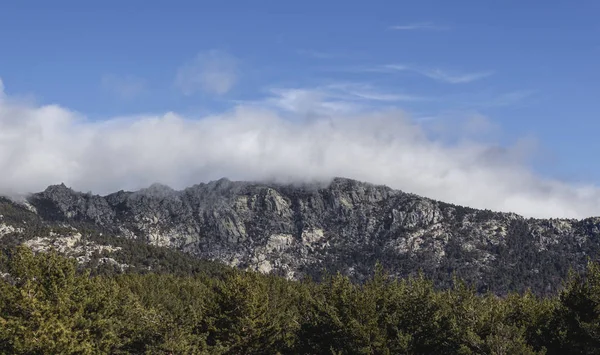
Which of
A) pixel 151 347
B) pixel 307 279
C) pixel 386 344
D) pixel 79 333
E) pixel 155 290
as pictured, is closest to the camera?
pixel 79 333

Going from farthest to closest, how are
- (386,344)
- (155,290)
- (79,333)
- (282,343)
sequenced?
(155,290), (282,343), (386,344), (79,333)

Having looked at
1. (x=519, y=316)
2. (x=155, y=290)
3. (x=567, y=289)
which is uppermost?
(x=567, y=289)

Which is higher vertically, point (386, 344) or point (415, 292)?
point (415, 292)

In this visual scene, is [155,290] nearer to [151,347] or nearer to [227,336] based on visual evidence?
[227,336]

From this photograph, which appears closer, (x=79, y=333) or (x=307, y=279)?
(x=79, y=333)

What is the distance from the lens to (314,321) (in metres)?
62.4

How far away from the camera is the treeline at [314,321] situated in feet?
148

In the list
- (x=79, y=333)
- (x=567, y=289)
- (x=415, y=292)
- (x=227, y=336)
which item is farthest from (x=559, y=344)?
(x=79, y=333)

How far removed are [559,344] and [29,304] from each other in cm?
4925

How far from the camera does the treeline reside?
148 ft

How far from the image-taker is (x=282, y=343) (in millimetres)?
69188

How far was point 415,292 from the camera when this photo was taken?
58.3 meters

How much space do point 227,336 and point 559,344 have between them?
123 ft

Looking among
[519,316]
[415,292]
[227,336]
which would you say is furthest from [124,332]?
[519,316]
